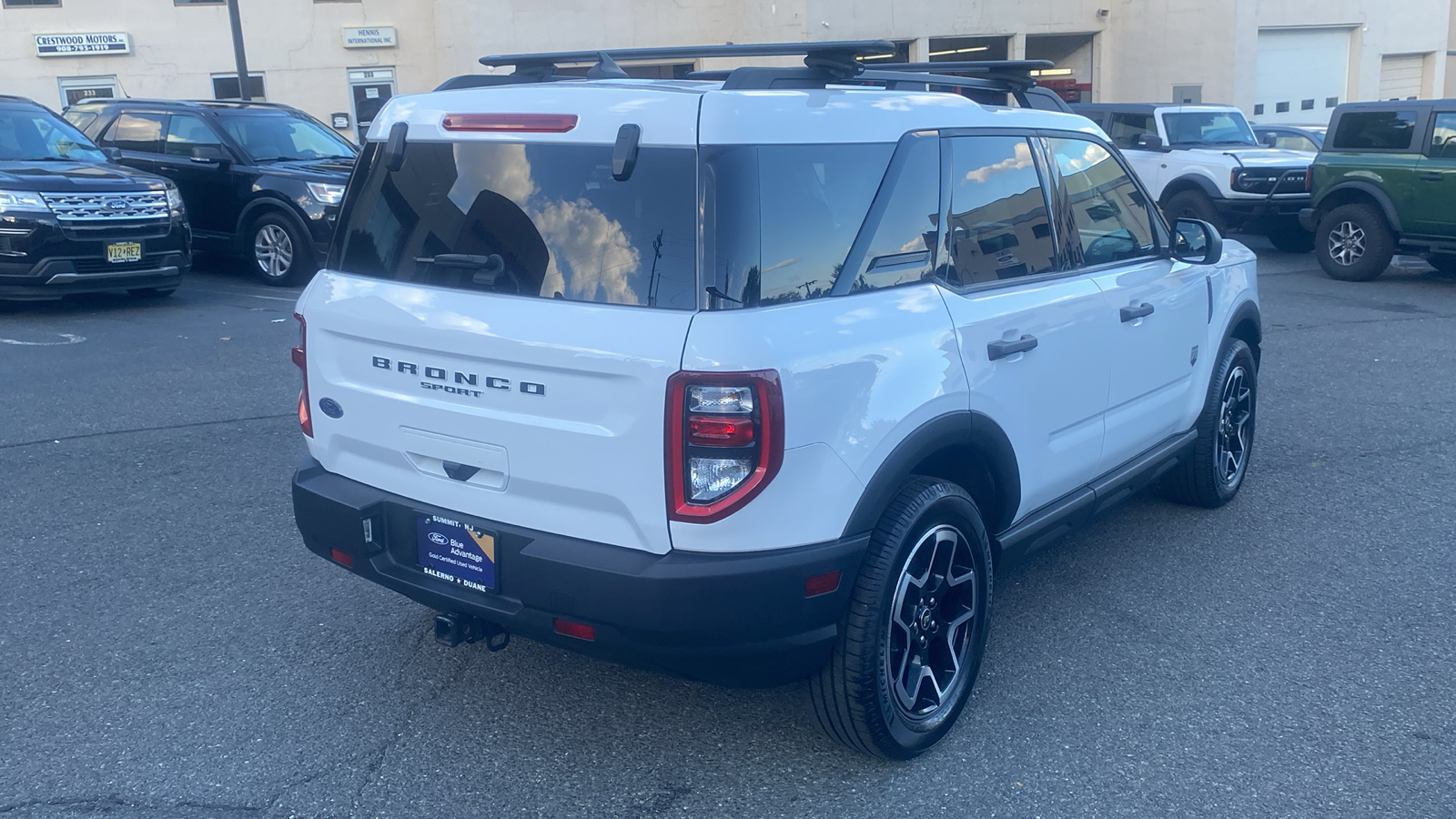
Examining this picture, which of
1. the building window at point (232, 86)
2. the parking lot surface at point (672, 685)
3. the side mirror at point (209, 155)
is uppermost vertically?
the building window at point (232, 86)

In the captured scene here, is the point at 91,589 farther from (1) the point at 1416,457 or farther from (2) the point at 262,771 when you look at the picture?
(1) the point at 1416,457

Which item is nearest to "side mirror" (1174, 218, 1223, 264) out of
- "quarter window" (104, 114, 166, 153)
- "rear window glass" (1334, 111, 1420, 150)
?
"rear window glass" (1334, 111, 1420, 150)

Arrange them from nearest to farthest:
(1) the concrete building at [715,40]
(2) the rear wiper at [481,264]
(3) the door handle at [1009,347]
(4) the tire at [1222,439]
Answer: (2) the rear wiper at [481,264] < (3) the door handle at [1009,347] < (4) the tire at [1222,439] < (1) the concrete building at [715,40]

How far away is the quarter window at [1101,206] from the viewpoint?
172 inches

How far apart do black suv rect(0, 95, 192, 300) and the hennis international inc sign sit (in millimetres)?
13708

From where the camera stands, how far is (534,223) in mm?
3230

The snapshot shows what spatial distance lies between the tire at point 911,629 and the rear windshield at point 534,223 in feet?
2.93

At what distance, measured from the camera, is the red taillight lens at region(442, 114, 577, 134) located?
10.5 ft

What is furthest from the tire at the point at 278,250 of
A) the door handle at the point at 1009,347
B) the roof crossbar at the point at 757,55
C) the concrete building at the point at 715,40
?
the door handle at the point at 1009,347

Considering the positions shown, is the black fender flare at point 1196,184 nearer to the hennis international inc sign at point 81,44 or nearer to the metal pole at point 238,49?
the metal pole at point 238,49

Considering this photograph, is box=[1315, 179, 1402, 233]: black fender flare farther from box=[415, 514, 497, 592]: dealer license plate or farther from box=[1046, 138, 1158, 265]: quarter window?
box=[415, 514, 497, 592]: dealer license plate

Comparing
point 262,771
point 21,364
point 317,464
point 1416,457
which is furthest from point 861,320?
point 21,364

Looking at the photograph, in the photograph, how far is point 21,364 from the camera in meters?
8.38

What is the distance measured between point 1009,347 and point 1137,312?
1.03m
